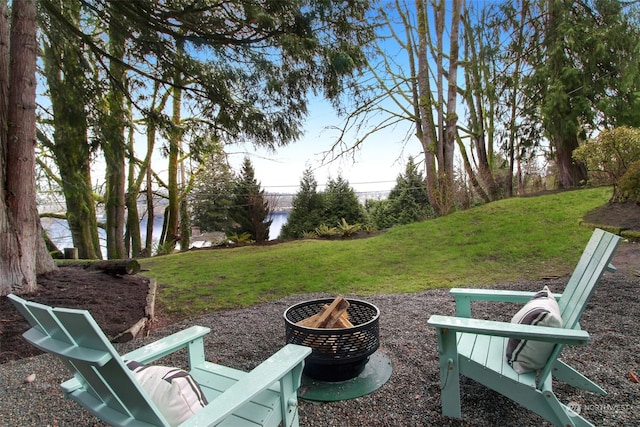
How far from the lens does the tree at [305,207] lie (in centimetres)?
1298

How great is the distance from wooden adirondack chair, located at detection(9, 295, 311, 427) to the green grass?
2767mm

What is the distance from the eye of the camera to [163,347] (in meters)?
1.68

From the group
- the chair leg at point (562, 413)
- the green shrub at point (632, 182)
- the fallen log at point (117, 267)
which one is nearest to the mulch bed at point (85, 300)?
the fallen log at point (117, 267)

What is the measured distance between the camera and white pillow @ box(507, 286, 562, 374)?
63.4 inches

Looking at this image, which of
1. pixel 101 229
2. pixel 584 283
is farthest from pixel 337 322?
pixel 101 229

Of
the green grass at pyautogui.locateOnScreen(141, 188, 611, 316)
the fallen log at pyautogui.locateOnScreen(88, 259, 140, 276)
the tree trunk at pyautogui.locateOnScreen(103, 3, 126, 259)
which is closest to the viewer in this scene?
the green grass at pyautogui.locateOnScreen(141, 188, 611, 316)

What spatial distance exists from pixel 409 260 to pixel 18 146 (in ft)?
17.8

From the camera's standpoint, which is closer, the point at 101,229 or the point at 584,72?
the point at 584,72

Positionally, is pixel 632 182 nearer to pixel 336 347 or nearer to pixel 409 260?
pixel 409 260

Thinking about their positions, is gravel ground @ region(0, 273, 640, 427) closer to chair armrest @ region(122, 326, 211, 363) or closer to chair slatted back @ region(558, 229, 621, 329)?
chair slatted back @ region(558, 229, 621, 329)

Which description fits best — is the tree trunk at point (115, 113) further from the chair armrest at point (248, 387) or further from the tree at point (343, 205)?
the tree at point (343, 205)

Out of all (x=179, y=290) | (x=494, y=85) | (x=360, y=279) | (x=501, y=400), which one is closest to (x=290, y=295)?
(x=360, y=279)

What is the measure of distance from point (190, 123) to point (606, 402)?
5459 millimetres

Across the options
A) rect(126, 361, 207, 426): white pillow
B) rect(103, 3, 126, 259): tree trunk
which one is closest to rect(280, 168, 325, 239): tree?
rect(103, 3, 126, 259): tree trunk
